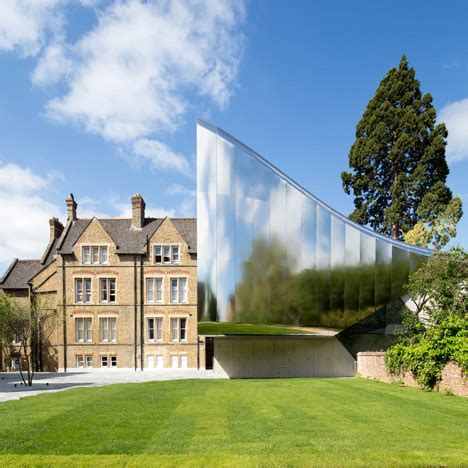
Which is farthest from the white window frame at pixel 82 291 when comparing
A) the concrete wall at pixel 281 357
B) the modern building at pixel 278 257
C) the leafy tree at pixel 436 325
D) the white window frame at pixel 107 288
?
the leafy tree at pixel 436 325

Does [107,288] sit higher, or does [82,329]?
[107,288]

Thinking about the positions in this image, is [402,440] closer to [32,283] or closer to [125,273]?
[125,273]

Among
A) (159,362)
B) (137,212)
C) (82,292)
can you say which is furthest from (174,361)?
(137,212)

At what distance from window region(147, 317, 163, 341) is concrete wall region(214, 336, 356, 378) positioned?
27.0 feet

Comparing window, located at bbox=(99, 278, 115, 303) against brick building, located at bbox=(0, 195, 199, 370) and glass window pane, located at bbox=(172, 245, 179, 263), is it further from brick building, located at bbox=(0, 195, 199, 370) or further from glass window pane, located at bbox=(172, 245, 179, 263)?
glass window pane, located at bbox=(172, 245, 179, 263)

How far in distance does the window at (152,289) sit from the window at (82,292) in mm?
5551

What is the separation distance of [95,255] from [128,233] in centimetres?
368

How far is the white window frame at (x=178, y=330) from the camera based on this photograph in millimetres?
35562

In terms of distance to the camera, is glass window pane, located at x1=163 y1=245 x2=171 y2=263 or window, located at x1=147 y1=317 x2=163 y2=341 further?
glass window pane, located at x1=163 y1=245 x2=171 y2=263

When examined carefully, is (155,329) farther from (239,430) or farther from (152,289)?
(239,430)

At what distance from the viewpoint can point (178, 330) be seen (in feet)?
117

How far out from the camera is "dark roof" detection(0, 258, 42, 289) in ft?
128

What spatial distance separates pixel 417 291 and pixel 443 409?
10.7 meters

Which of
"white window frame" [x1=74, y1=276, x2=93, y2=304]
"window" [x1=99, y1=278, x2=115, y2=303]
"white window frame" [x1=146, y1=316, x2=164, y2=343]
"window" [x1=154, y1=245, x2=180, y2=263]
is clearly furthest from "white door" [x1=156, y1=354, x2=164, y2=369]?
"window" [x1=154, y1=245, x2=180, y2=263]
